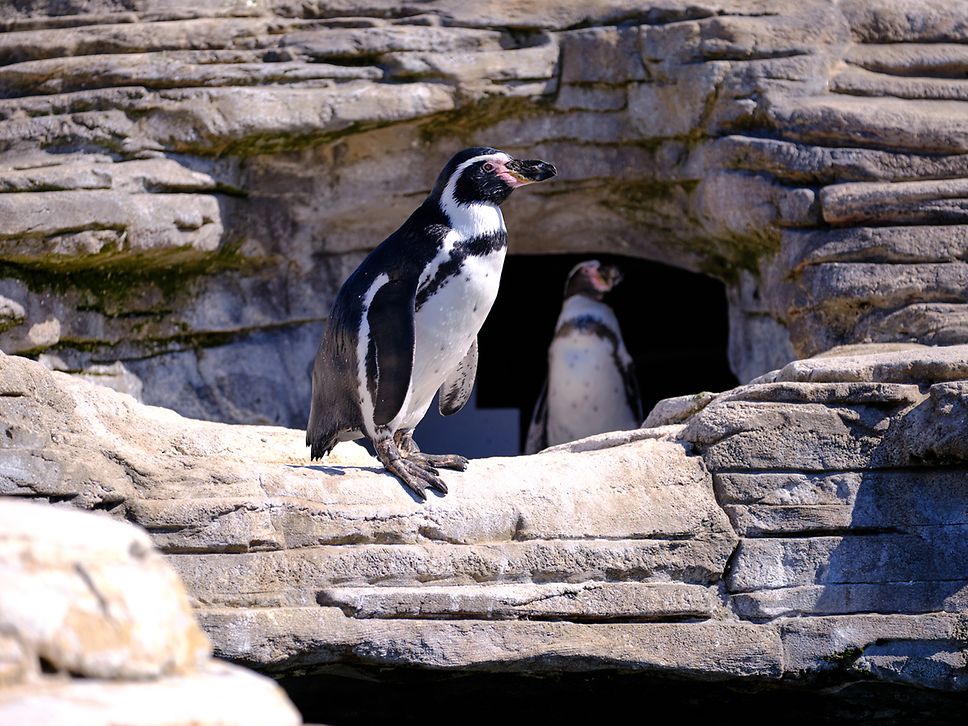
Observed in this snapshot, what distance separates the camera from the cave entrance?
8.23 metres

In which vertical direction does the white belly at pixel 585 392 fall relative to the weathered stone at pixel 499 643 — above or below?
below

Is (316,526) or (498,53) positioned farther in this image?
(498,53)

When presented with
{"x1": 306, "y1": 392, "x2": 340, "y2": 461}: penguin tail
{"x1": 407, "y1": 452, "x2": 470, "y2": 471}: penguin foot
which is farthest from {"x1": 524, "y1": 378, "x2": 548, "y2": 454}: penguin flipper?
{"x1": 407, "y1": 452, "x2": 470, "y2": 471}: penguin foot

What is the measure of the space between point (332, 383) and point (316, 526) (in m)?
0.70

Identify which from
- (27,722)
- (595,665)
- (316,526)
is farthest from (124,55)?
(27,722)

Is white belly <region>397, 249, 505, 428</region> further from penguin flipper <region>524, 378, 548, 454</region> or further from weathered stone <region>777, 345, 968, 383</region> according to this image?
penguin flipper <region>524, 378, 548, 454</region>

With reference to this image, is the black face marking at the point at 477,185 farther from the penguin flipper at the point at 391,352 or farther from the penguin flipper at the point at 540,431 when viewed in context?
the penguin flipper at the point at 540,431

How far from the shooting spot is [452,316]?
3979 millimetres

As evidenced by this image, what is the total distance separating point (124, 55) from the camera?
5.54m

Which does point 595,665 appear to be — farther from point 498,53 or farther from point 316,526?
point 498,53

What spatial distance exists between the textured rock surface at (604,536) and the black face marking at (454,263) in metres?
0.53

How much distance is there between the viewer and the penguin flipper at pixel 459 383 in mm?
4555

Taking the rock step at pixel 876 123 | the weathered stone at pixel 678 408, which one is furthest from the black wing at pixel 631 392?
the weathered stone at pixel 678 408

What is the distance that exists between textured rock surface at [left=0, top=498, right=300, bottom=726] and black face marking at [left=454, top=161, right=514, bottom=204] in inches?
93.4
